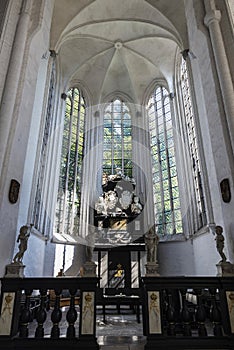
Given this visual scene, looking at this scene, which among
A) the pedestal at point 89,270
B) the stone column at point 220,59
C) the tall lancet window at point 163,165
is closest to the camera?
the pedestal at point 89,270

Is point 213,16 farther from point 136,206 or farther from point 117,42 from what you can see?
point 117,42

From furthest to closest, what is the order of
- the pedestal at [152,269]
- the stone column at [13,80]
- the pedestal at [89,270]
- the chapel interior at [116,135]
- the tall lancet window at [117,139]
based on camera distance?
1. the tall lancet window at [117,139]
2. the chapel interior at [116,135]
3. the stone column at [13,80]
4. the pedestal at [152,269]
5. the pedestal at [89,270]

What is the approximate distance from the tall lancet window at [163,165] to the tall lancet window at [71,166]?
144 inches

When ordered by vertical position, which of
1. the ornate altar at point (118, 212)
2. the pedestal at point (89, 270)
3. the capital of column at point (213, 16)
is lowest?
the pedestal at point (89, 270)

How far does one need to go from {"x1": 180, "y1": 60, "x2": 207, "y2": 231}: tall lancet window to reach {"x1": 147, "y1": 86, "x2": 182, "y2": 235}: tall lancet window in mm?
1359

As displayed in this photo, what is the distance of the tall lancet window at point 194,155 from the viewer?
938 cm

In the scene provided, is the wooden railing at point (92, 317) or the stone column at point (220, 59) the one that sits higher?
the stone column at point (220, 59)

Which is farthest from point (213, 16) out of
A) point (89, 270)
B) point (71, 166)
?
point (71, 166)

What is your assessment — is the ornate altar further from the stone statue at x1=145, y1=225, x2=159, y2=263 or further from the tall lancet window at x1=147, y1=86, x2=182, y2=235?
the stone statue at x1=145, y1=225, x2=159, y2=263

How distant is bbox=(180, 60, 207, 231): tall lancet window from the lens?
9383 mm

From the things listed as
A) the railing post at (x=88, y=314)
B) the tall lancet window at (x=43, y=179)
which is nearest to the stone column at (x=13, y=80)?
the railing post at (x=88, y=314)

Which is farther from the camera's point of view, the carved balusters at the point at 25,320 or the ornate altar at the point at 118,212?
the ornate altar at the point at 118,212

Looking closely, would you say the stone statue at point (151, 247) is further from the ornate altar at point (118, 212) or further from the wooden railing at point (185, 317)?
the ornate altar at point (118, 212)

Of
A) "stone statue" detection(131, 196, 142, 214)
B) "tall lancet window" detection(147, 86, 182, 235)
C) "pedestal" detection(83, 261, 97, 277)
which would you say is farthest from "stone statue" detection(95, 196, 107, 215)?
"pedestal" detection(83, 261, 97, 277)
